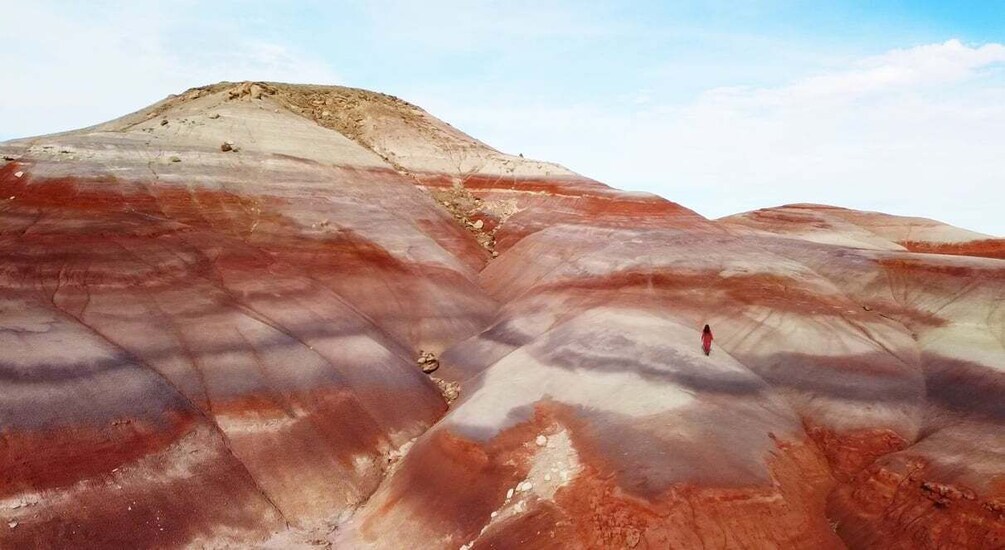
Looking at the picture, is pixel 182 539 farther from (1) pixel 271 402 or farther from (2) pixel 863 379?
(2) pixel 863 379

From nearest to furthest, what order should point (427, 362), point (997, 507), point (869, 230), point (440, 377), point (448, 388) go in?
point (997, 507) < point (448, 388) < point (440, 377) < point (427, 362) < point (869, 230)

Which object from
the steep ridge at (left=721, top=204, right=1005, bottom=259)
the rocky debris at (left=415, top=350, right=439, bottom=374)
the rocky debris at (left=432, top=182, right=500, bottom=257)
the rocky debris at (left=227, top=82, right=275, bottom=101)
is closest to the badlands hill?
the rocky debris at (left=415, top=350, right=439, bottom=374)

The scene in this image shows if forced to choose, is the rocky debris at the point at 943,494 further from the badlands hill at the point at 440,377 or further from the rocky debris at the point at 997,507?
the rocky debris at the point at 997,507

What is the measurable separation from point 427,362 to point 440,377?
Result: 652 millimetres

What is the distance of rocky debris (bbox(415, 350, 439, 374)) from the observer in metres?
18.8

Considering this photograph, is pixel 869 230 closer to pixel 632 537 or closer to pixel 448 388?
pixel 448 388

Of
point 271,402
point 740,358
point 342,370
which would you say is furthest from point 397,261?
point 740,358

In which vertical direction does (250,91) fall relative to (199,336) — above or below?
above

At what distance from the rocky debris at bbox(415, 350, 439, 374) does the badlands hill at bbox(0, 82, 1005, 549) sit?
329 mm

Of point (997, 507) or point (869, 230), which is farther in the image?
point (869, 230)

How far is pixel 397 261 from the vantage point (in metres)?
22.5

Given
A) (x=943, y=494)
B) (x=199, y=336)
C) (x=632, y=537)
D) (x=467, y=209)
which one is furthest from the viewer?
(x=467, y=209)

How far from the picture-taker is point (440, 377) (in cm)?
1867

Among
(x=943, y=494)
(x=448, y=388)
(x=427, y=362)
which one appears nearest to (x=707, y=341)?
(x=943, y=494)
